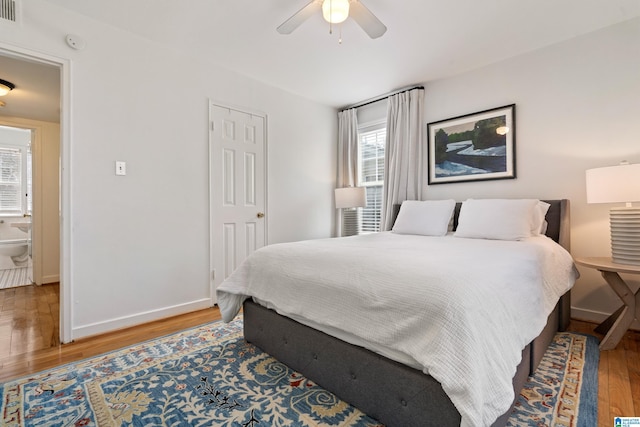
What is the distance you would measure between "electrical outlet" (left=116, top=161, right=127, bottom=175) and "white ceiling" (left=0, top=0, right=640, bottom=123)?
1.13m

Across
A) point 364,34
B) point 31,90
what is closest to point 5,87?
point 31,90

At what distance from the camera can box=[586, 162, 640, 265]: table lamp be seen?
1989 mm

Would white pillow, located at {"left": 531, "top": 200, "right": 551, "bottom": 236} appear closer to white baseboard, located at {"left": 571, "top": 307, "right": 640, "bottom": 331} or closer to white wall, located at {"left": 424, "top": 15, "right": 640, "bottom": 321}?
white wall, located at {"left": 424, "top": 15, "right": 640, "bottom": 321}

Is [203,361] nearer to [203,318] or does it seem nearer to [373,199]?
[203,318]

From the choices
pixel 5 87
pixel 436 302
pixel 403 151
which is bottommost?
pixel 436 302

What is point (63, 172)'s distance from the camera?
221 centimetres

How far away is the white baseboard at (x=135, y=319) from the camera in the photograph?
229 centimetres

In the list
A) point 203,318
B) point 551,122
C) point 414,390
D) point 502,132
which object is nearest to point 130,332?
point 203,318

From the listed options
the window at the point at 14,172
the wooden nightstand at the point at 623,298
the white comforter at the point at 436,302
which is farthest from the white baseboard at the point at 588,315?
the window at the point at 14,172

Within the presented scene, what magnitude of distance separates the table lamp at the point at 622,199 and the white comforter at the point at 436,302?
1.65 ft

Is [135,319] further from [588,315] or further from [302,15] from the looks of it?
[588,315]

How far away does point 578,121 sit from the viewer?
2.61m

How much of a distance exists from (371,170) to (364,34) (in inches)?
77.6

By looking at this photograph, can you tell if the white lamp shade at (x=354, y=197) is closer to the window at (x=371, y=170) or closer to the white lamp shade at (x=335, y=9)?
the window at (x=371, y=170)
